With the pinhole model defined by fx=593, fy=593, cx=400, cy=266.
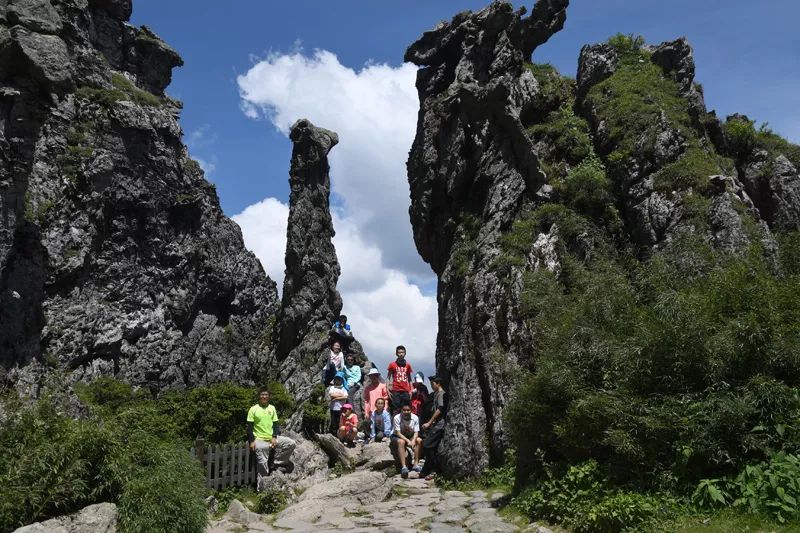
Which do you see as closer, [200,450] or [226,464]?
[200,450]

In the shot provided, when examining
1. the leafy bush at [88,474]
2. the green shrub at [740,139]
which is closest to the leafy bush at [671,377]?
the leafy bush at [88,474]

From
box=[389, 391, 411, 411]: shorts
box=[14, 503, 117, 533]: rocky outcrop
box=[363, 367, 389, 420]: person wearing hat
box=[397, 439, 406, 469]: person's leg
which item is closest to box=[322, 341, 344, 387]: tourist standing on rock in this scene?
box=[363, 367, 389, 420]: person wearing hat

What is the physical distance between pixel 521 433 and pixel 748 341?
361 cm

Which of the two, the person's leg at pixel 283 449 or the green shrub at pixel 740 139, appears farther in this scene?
the green shrub at pixel 740 139

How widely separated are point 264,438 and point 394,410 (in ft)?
12.8

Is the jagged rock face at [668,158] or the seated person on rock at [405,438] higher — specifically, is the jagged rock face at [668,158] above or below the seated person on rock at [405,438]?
above

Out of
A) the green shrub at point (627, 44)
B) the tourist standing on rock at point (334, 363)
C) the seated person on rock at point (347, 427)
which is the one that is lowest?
the seated person on rock at point (347, 427)

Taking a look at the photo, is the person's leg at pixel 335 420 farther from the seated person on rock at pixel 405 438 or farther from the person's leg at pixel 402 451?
the person's leg at pixel 402 451

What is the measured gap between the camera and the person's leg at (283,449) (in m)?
13.0

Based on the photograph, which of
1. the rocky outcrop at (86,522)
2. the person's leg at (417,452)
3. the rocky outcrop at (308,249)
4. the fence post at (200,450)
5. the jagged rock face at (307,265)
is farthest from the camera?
the rocky outcrop at (308,249)

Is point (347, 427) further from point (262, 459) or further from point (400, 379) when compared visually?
point (262, 459)

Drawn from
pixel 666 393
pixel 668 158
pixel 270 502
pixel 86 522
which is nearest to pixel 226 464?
pixel 270 502

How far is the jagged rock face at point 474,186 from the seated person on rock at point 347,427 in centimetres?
284

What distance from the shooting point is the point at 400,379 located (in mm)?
15797
